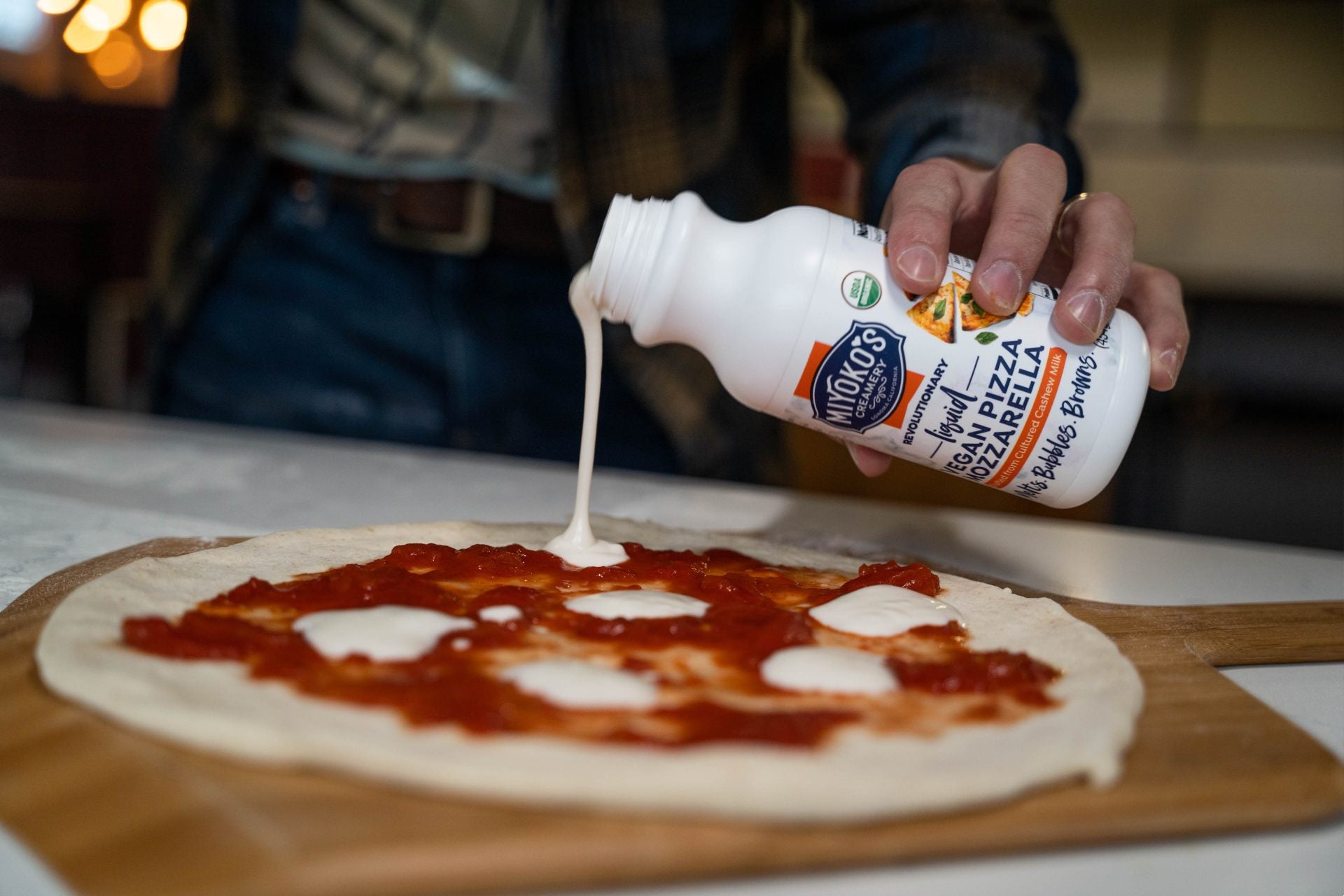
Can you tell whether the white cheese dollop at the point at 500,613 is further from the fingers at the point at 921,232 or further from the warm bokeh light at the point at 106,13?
the warm bokeh light at the point at 106,13

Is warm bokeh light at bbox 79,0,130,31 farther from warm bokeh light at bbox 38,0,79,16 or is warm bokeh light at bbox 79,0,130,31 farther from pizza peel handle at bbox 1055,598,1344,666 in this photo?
pizza peel handle at bbox 1055,598,1344,666

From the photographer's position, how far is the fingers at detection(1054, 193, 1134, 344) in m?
0.90

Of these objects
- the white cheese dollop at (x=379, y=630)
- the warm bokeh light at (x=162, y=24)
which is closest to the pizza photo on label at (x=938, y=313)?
the white cheese dollop at (x=379, y=630)

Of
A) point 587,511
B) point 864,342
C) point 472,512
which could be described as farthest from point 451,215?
point 864,342

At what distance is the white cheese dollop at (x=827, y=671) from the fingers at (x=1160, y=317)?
36cm

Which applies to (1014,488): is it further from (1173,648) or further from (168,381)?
(168,381)

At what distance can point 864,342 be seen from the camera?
89 centimetres

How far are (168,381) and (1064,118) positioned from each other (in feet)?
4.75

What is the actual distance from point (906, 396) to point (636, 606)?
28 centimetres

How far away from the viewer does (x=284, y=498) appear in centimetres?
143

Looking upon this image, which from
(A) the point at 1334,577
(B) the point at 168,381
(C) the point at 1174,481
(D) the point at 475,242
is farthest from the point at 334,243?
(C) the point at 1174,481

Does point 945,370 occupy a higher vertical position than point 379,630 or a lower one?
higher

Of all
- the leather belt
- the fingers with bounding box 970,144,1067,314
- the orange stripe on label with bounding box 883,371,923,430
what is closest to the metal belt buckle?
the leather belt

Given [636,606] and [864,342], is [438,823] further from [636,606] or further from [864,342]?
[864,342]
